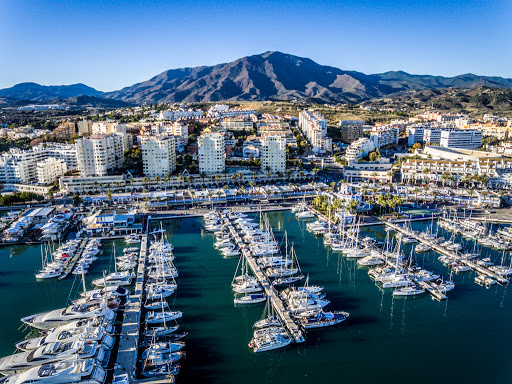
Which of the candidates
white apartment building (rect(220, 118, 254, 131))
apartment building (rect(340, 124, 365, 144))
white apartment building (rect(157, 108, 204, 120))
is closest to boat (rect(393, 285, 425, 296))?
apartment building (rect(340, 124, 365, 144))

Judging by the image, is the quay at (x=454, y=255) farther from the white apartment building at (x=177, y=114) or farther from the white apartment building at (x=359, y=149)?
the white apartment building at (x=177, y=114)

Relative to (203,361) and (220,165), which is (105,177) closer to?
(220,165)

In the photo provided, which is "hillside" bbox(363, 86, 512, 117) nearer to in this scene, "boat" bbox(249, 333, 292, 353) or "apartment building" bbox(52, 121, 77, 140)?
"apartment building" bbox(52, 121, 77, 140)

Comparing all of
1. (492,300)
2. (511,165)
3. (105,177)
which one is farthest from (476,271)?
(105,177)

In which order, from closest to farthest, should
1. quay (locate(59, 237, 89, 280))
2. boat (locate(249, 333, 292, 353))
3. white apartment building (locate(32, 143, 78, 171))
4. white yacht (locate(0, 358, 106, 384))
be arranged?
white yacht (locate(0, 358, 106, 384)) → boat (locate(249, 333, 292, 353)) → quay (locate(59, 237, 89, 280)) → white apartment building (locate(32, 143, 78, 171))

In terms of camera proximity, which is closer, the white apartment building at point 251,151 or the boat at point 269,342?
the boat at point 269,342

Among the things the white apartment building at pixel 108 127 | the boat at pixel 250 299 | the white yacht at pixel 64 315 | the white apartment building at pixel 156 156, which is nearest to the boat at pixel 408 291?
the boat at pixel 250 299
